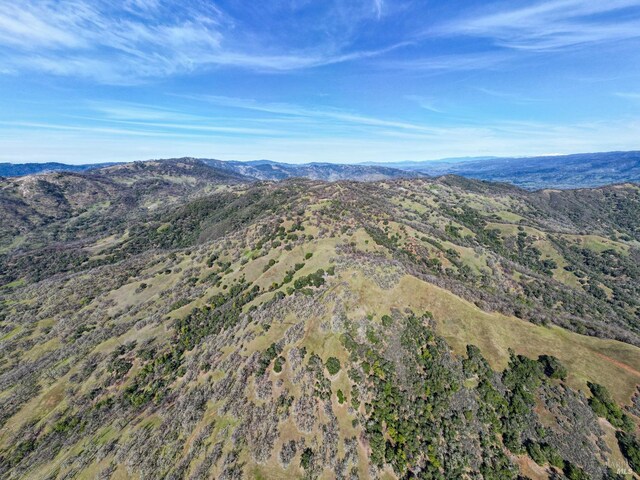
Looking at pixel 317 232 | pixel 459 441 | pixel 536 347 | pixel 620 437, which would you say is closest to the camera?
pixel 620 437

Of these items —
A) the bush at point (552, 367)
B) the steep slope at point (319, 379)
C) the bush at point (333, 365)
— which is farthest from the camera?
the bush at point (333, 365)

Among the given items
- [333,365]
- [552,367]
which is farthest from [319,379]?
[552,367]

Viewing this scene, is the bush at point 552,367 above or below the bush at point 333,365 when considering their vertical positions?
above

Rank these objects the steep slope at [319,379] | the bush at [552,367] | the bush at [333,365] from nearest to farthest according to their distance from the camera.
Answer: the steep slope at [319,379], the bush at [552,367], the bush at [333,365]

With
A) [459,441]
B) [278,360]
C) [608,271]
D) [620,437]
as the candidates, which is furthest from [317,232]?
[608,271]

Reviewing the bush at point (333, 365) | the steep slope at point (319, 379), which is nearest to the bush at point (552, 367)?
the steep slope at point (319, 379)

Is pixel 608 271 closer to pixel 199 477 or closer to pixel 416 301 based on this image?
pixel 416 301

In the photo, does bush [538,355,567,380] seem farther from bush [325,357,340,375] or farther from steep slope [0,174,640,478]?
bush [325,357,340,375]

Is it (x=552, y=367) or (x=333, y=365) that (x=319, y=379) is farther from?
(x=552, y=367)

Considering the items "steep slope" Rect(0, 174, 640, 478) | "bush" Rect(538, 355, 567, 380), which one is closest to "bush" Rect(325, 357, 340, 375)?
"steep slope" Rect(0, 174, 640, 478)

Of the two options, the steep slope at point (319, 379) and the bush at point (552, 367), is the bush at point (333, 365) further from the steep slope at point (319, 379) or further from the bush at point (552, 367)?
the bush at point (552, 367)

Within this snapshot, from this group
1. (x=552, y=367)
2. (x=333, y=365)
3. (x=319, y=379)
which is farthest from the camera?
(x=333, y=365)
